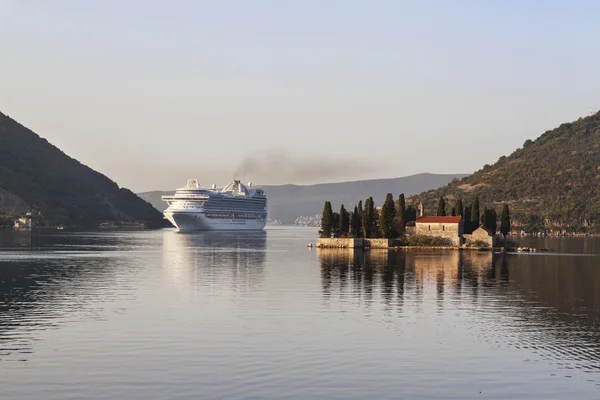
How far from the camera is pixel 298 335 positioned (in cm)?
4597

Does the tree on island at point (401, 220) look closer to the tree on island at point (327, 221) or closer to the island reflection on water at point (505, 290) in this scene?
the tree on island at point (327, 221)

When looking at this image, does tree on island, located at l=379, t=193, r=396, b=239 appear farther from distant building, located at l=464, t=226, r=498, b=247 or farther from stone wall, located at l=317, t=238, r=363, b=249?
distant building, located at l=464, t=226, r=498, b=247

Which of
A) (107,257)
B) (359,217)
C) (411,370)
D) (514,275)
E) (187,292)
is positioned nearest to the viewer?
(411,370)

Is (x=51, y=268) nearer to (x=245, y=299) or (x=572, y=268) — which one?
(x=245, y=299)

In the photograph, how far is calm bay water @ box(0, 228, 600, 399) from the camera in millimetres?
34469

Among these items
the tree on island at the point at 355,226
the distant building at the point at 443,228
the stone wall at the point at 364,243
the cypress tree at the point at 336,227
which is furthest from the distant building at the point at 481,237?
the cypress tree at the point at 336,227

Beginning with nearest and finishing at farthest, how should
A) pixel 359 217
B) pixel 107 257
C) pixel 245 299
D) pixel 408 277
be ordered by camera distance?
pixel 245 299, pixel 408 277, pixel 107 257, pixel 359 217

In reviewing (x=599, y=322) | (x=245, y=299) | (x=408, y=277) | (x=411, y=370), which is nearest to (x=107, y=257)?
(x=408, y=277)

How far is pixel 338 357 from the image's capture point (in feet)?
131

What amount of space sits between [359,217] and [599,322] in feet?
294

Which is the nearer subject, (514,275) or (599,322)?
(599,322)

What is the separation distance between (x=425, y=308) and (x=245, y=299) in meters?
12.7

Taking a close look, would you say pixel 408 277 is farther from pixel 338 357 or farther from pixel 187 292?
pixel 338 357

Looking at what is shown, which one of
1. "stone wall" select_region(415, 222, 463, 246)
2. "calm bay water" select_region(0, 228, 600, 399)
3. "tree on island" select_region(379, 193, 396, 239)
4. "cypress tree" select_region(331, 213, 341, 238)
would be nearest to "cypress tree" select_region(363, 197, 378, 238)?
"tree on island" select_region(379, 193, 396, 239)
